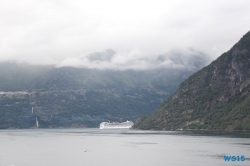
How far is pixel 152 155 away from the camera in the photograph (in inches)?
6304

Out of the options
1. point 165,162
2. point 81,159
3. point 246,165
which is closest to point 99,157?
point 81,159

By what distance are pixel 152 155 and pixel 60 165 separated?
40189 millimetres

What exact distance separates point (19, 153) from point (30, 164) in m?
38.3

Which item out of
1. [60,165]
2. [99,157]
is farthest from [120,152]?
[60,165]

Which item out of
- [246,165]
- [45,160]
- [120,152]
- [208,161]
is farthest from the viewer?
[120,152]

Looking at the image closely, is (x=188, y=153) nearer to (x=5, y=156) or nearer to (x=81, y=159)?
(x=81, y=159)

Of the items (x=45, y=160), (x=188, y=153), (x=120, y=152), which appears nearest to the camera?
(x=45, y=160)

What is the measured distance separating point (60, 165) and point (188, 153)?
177 ft

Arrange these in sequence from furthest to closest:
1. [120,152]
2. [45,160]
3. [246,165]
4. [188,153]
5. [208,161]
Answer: [120,152]
[188,153]
[45,160]
[208,161]
[246,165]

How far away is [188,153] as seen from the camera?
162250 mm

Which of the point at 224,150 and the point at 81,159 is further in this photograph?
the point at 224,150

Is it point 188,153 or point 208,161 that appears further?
point 188,153

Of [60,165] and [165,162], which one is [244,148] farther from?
[60,165]

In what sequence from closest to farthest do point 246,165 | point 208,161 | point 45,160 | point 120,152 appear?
point 246,165 → point 208,161 → point 45,160 → point 120,152
